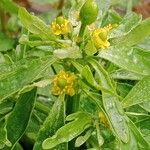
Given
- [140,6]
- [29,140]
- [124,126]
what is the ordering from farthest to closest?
[140,6] < [29,140] < [124,126]

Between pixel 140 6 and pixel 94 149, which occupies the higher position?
pixel 94 149

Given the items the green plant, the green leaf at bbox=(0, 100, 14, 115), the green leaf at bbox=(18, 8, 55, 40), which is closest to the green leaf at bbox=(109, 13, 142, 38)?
the green plant

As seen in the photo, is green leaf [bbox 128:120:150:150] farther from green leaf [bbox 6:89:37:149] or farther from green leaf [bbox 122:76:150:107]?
green leaf [bbox 6:89:37:149]

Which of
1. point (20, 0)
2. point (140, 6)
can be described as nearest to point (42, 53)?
point (20, 0)

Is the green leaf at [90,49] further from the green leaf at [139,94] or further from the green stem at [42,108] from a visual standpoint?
the green stem at [42,108]

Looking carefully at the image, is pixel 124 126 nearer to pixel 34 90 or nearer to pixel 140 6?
pixel 34 90

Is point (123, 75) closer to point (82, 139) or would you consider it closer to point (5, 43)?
point (82, 139)

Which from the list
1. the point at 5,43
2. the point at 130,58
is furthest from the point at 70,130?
the point at 5,43
